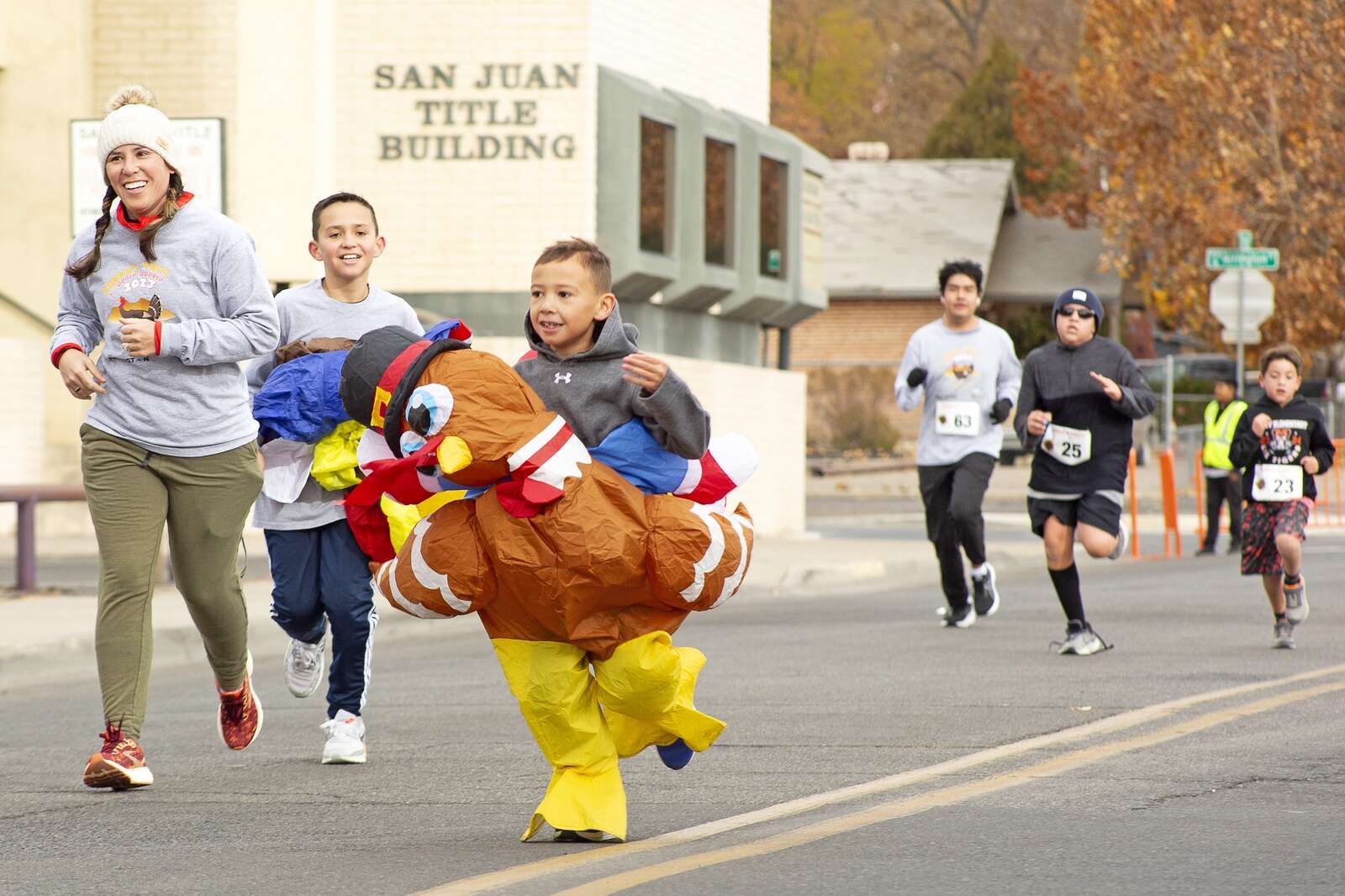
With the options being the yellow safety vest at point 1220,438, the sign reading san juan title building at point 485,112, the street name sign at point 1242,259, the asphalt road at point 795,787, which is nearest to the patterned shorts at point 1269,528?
the asphalt road at point 795,787

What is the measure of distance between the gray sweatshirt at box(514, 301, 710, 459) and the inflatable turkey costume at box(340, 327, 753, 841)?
0.47 feet

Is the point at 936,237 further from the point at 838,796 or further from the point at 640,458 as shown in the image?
the point at 640,458

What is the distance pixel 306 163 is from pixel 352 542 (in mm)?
12672

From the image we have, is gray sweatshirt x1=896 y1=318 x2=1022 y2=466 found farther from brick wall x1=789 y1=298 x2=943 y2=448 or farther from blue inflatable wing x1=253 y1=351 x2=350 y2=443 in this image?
brick wall x1=789 y1=298 x2=943 y2=448

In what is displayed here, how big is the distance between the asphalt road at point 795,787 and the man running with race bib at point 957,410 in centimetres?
122

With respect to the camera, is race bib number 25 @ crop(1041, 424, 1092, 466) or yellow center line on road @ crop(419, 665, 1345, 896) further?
race bib number 25 @ crop(1041, 424, 1092, 466)

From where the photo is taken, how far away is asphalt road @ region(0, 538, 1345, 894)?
5.71m

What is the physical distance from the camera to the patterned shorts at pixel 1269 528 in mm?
11805

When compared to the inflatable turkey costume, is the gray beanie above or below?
above

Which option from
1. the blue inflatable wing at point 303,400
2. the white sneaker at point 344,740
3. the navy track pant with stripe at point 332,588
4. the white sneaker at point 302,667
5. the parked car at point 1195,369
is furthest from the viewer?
the parked car at point 1195,369

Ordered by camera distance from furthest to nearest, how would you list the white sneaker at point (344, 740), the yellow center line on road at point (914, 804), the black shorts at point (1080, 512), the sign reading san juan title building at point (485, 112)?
1. the sign reading san juan title building at point (485, 112)
2. the black shorts at point (1080, 512)
3. the white sneaker at point (344, 740)
4. the yellow center line on road at point (914, 804)

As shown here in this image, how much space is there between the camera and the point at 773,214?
25.0 metres

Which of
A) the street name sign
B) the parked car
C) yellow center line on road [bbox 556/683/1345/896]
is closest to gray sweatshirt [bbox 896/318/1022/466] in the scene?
yellow center line on road [bbox 556/683/1345/896]

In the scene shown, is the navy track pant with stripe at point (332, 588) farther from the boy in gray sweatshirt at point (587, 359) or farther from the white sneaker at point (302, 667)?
the boy in gray sweatshirt at point (587, 359)
